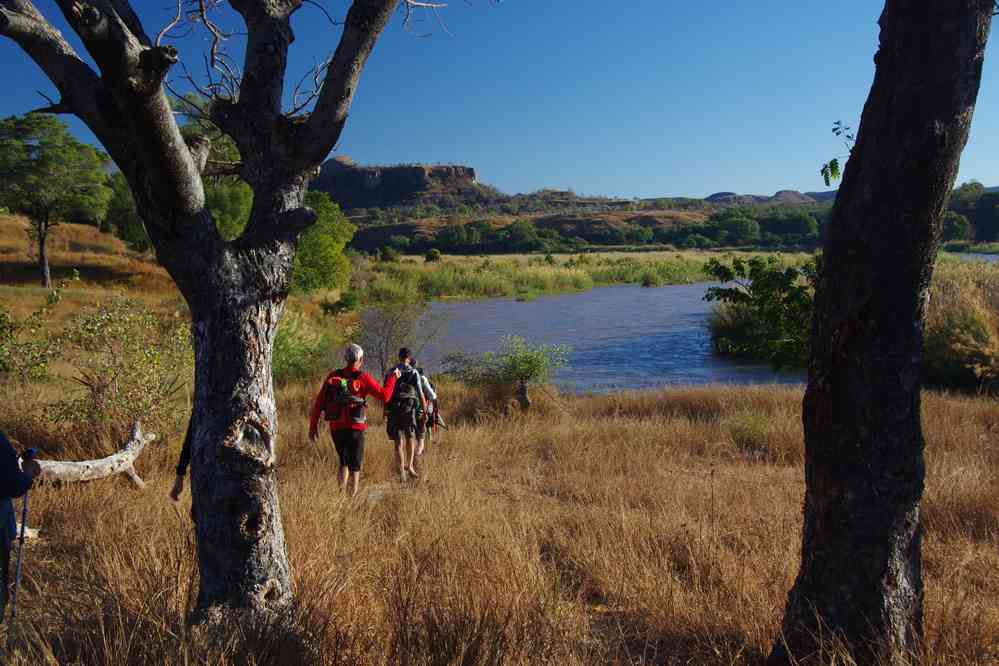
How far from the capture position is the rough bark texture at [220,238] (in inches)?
115

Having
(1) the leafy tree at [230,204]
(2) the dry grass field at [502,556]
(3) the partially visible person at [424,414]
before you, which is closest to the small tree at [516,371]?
(2) the dry grass field at [502,556]

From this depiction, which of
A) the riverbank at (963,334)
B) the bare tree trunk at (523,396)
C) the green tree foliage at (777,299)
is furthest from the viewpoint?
the riverbank at (963,334)

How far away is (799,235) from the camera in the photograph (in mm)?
112625

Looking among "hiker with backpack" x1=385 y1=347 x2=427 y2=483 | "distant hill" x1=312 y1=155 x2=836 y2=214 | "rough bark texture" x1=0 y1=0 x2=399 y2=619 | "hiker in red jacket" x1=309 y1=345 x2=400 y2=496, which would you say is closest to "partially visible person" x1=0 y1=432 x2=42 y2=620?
"rough bark texture" x1=0 y1=0 x2=399 y2=619

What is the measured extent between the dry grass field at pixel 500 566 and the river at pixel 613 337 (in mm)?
12072

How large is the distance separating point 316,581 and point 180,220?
1967mm

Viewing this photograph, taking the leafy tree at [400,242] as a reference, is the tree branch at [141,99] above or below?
above

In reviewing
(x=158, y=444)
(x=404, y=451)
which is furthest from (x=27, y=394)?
(x=404, y=451)

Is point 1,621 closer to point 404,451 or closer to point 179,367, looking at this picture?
point 404,451

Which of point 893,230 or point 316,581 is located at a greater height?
point 893,230

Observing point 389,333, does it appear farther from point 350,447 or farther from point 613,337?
point 350,447

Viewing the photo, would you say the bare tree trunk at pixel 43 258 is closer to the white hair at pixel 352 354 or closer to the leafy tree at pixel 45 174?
the leafy tree at pixel 45 174

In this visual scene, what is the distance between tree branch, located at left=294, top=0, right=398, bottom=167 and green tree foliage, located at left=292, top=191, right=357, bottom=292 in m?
30.5

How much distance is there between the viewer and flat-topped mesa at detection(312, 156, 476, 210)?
180 m
